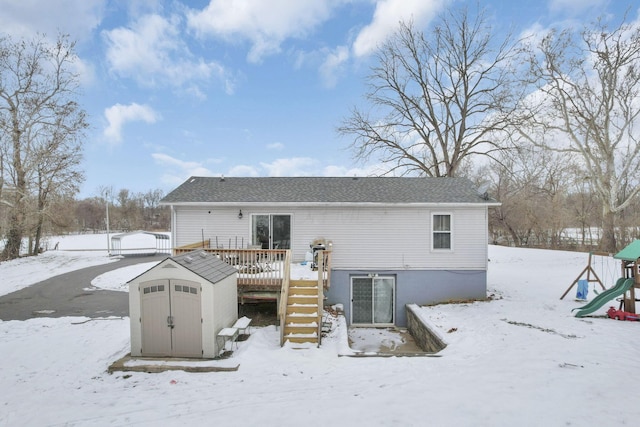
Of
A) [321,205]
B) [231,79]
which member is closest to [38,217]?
[231,79]

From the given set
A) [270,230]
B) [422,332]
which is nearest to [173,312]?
[270,230]

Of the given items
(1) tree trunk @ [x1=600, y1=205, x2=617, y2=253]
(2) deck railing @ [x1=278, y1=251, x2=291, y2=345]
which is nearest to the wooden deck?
(2) deck railing @ [x1=278, y1=251, x2=291, y2=345]

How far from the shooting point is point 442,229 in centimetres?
1170

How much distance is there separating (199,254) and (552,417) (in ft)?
25.8

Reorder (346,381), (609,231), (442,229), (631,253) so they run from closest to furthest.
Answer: (346,381) < (631,253) < (442,229) < (609,231)

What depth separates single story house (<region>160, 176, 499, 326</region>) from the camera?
11.6 metres

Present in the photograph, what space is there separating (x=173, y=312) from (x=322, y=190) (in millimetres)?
7252

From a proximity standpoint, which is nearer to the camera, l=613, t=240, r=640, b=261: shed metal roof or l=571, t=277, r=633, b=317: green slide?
l=613, t=240, r=640, b=261: shed metal roof

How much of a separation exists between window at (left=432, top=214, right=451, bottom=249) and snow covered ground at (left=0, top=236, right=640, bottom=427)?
3068 millimetres

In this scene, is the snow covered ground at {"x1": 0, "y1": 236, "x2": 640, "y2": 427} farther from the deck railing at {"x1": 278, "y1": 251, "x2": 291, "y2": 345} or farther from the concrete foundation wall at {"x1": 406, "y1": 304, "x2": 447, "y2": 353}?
the deck railing at {"x1": 278, "y1": 251, "x2": 291, "y2": 345}

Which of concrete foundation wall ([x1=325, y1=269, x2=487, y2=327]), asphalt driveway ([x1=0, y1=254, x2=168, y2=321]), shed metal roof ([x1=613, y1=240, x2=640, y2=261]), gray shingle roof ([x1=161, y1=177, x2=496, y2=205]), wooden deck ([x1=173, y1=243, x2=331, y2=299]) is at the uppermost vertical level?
gray shingle roof ([x1=161, y1=177, x2=496, y2=205])

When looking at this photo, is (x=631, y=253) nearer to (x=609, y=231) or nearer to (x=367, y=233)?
(x=367, y=233)

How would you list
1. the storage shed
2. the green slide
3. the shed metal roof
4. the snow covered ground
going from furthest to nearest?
the green slide
the shed metal roof
the storage shed
the snow covered ground

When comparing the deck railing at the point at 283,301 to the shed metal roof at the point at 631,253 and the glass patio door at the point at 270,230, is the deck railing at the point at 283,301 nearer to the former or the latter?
the glass patio door at the point at 270,230
